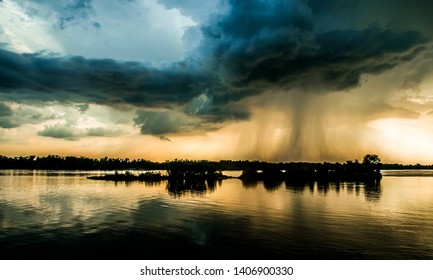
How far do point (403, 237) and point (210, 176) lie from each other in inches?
5031

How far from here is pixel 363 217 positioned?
163 ft

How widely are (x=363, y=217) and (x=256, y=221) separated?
643 inches

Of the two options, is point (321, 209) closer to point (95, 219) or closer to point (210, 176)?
point (95, 219)

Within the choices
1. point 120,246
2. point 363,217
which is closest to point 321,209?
point 363,217

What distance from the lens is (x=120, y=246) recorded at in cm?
3125

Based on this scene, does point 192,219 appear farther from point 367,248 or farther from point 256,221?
point 367,248

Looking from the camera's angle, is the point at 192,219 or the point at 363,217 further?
the point at 363,217
